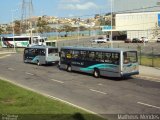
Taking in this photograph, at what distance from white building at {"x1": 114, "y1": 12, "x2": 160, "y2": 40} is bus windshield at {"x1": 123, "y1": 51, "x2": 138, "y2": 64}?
66406mm

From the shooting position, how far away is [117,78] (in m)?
28.5

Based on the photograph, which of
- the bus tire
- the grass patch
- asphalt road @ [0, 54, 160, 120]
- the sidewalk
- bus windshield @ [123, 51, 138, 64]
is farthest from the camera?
the bus tire

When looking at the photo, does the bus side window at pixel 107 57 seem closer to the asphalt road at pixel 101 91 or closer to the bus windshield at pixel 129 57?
the bus windshield at pixel 129 57

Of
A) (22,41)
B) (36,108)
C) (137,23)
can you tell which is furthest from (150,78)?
(137,23)

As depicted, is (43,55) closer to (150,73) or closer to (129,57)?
(150,73)

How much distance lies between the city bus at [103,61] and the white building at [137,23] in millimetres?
63181

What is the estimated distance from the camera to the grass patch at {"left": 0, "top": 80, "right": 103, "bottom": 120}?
1346 cm

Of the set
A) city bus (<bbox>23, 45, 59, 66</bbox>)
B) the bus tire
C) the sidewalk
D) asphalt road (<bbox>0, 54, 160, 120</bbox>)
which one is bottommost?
asphalt road (<bbox>0, 54, 160, 120</bbox>)

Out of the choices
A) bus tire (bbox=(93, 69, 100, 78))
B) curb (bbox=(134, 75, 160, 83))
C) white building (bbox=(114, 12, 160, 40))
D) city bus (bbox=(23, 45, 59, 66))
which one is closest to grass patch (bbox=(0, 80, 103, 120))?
bus tire (bbox=(93, 69, 100, 78))

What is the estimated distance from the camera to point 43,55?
3912 centimetres

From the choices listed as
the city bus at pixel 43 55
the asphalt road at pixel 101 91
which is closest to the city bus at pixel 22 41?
the city bus at pixel 43 55

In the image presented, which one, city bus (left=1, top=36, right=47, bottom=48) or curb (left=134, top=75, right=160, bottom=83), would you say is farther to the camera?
city bus (left=1, top=36, right=47, bottom=48)

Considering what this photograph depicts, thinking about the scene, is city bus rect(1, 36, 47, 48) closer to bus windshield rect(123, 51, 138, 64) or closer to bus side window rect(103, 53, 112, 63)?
bus side window rect(103, 53, 112, 63)

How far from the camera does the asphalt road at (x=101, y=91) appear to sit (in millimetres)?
16906
